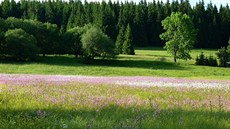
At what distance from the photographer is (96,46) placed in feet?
279

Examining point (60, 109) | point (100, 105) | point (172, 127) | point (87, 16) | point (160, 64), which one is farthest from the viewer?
point (87, 16)

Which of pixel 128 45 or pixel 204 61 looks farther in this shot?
pixel 128 45

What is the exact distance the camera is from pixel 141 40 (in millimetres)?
153625

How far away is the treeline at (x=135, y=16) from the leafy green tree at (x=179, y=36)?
51723 mm

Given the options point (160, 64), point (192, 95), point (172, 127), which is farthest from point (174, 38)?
point (172, 127)

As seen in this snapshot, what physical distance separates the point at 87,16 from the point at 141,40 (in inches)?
957

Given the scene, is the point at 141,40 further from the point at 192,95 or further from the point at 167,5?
the point at 192,95

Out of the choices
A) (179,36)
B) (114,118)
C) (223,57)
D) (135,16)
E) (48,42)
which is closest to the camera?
(114,118)

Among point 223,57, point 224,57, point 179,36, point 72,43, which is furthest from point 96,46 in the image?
point 224,57

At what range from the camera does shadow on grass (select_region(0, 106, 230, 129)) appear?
7484mm

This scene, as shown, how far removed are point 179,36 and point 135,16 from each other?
2680 inches

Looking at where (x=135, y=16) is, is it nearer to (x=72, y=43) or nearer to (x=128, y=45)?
(x=128, y=45)

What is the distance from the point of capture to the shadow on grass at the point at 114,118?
7484 mm

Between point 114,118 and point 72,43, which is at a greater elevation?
point 114,118
